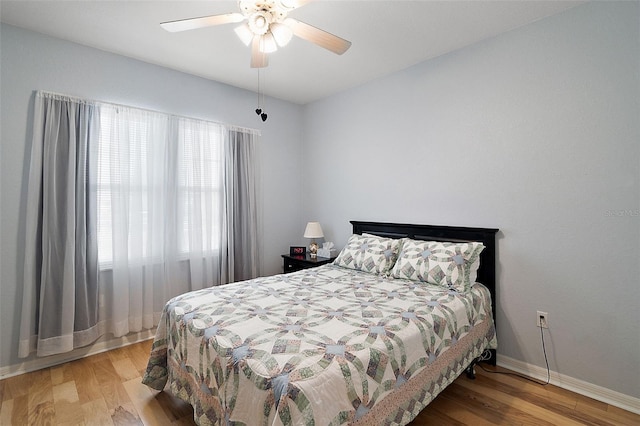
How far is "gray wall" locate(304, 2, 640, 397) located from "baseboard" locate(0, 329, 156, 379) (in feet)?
9.37

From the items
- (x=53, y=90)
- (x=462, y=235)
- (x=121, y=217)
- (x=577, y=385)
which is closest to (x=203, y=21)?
(x=53, y=90)

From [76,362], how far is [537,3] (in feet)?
14.6

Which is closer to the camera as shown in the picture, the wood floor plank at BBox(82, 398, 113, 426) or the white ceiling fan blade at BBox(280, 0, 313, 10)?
the white ceiling fan blade at BBox(280, 0, 313, 10)

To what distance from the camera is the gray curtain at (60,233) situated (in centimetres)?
242

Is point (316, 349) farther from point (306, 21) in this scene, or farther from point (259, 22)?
point (306, 21)

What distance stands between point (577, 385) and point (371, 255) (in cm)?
171

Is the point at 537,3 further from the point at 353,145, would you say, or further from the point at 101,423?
the point at 101,423

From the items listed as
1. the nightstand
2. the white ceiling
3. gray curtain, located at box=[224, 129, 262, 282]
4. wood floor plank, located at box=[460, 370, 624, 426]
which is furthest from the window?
wood floor plank, located at box=[460, 370, 624, 426]

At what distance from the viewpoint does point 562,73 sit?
2.22 metres

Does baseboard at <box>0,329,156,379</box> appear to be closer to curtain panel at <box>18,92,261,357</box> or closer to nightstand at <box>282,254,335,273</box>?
curtain panel at <box>18,92,261,357</box>

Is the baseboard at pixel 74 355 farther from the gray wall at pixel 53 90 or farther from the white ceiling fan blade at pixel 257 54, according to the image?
the white ceiling fan blade at pixel 257 54

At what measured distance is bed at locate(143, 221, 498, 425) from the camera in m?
1.25

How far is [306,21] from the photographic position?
7.58 ft

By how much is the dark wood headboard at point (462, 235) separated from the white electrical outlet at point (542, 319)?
30 cm
